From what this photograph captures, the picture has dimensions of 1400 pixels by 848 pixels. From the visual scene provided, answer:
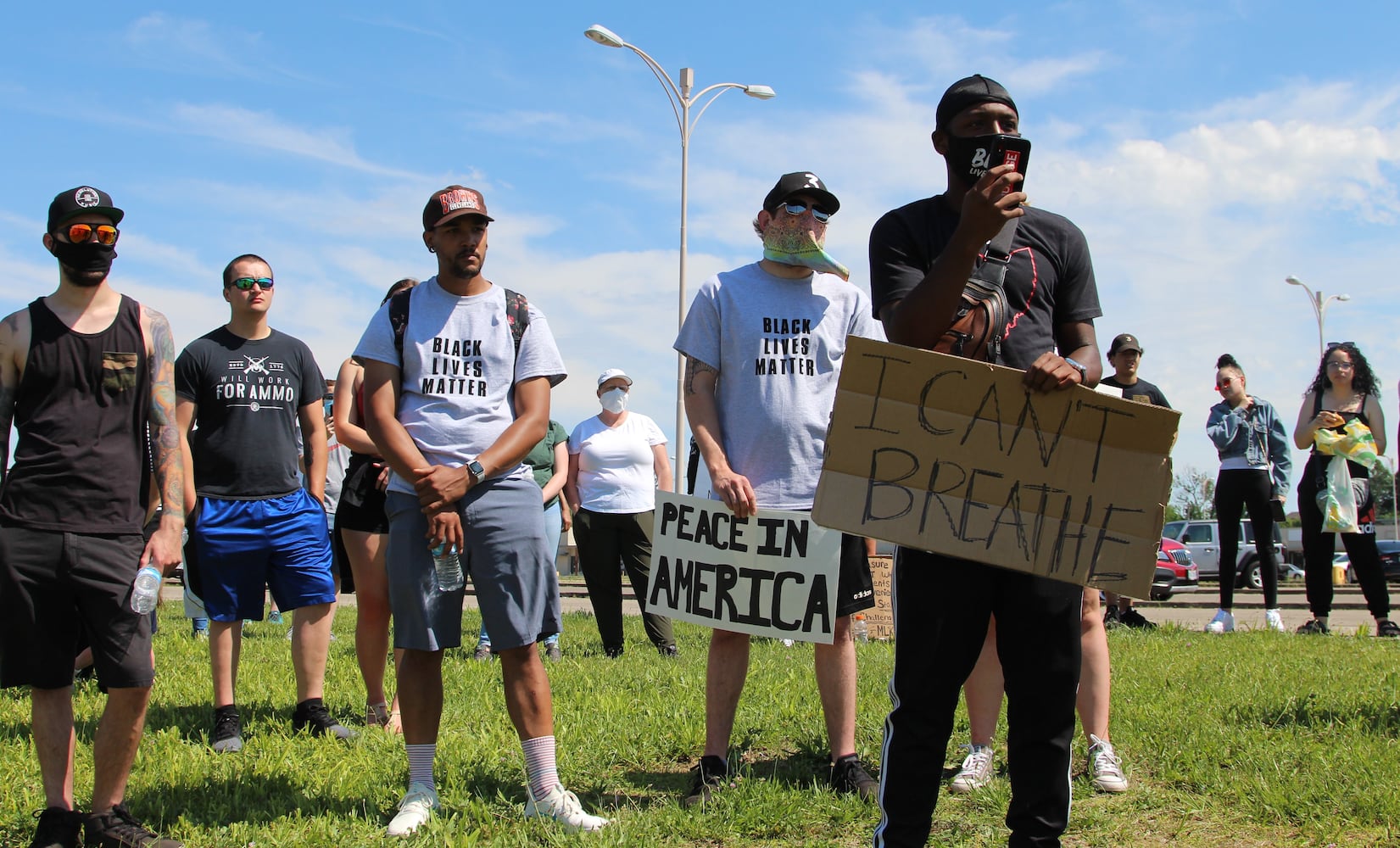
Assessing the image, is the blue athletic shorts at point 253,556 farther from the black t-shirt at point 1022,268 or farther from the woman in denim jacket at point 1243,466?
the woman in denim jacket at point 1243,466

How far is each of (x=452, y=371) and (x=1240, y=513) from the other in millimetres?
7684

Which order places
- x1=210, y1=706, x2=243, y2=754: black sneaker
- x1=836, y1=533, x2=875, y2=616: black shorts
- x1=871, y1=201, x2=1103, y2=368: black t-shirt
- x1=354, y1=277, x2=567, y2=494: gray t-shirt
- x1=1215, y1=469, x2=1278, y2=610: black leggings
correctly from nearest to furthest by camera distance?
1. x1=871, y1=201, x2=1103, y2=368: black t-shirt
2. x1=354, y1=277, x2=567, y2=494: gray t-shirt
3. x1=836, y1=533, x2=875, y2=616: black shorts
4. x1=210, y1=706, x2=243, y2=754: black sneaker
5. x1=1215, y1=469, x2=1278, y2=610: black leggings

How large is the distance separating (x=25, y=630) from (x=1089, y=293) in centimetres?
341

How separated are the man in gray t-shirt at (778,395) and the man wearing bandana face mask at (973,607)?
126 cm

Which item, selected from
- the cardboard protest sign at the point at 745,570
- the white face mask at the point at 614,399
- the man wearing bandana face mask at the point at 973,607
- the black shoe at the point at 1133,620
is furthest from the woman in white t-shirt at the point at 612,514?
the man wearing bandana face mask at the point at 973,607

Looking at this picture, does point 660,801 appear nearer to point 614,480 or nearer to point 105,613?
point 105,613

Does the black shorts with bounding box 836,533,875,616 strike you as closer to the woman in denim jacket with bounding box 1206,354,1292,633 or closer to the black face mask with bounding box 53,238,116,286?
the black face mask with bounding box 53,238,116,286

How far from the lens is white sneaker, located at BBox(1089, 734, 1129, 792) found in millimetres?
4117

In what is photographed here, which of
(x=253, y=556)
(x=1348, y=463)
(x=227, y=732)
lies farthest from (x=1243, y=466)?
(x=227, y=732)

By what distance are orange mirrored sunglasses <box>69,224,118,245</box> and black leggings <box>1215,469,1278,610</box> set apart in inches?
329

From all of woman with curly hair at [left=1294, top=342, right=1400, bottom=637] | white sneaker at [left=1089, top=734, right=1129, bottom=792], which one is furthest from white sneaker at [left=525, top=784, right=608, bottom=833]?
woman with curly hair at [left=1294, top=342, right=1400, bottom=637]

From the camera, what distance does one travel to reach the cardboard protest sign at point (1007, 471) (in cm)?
285

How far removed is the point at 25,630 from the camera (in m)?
3.65

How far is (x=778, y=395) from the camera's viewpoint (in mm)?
4328
